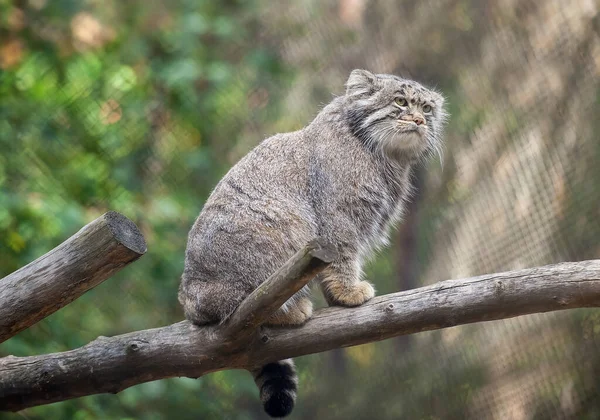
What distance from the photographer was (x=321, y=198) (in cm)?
415

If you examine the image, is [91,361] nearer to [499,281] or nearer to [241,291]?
[241,291]

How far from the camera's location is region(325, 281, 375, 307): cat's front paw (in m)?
3.91

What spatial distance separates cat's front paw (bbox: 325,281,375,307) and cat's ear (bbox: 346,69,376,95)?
3.84 ft

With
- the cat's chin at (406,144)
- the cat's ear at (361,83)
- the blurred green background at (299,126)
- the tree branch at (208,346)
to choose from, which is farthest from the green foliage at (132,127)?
the cat's chin at (406,144)

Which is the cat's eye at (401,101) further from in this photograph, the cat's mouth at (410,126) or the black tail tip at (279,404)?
the black tail tip at (279,404)

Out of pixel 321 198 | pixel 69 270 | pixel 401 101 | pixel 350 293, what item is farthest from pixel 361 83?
pixel 69 270

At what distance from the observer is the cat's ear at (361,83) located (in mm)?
4539

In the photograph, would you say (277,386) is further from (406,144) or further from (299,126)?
(299,126)

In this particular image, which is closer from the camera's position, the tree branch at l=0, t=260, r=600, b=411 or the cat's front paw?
the tree branch at l=0, t=260, r=600, b=411

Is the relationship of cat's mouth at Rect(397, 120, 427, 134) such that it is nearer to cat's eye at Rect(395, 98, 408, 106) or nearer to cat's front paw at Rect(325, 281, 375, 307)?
cat's eye at Rect(395, 98, 408, 106)

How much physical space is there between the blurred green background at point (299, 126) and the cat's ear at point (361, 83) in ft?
5.21

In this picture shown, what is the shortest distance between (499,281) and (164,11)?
15.4 feet

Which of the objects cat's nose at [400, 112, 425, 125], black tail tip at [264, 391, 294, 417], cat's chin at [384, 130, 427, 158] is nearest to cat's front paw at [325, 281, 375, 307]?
black tail tip at [264, 391, 294, 417]

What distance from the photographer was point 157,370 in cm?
377
